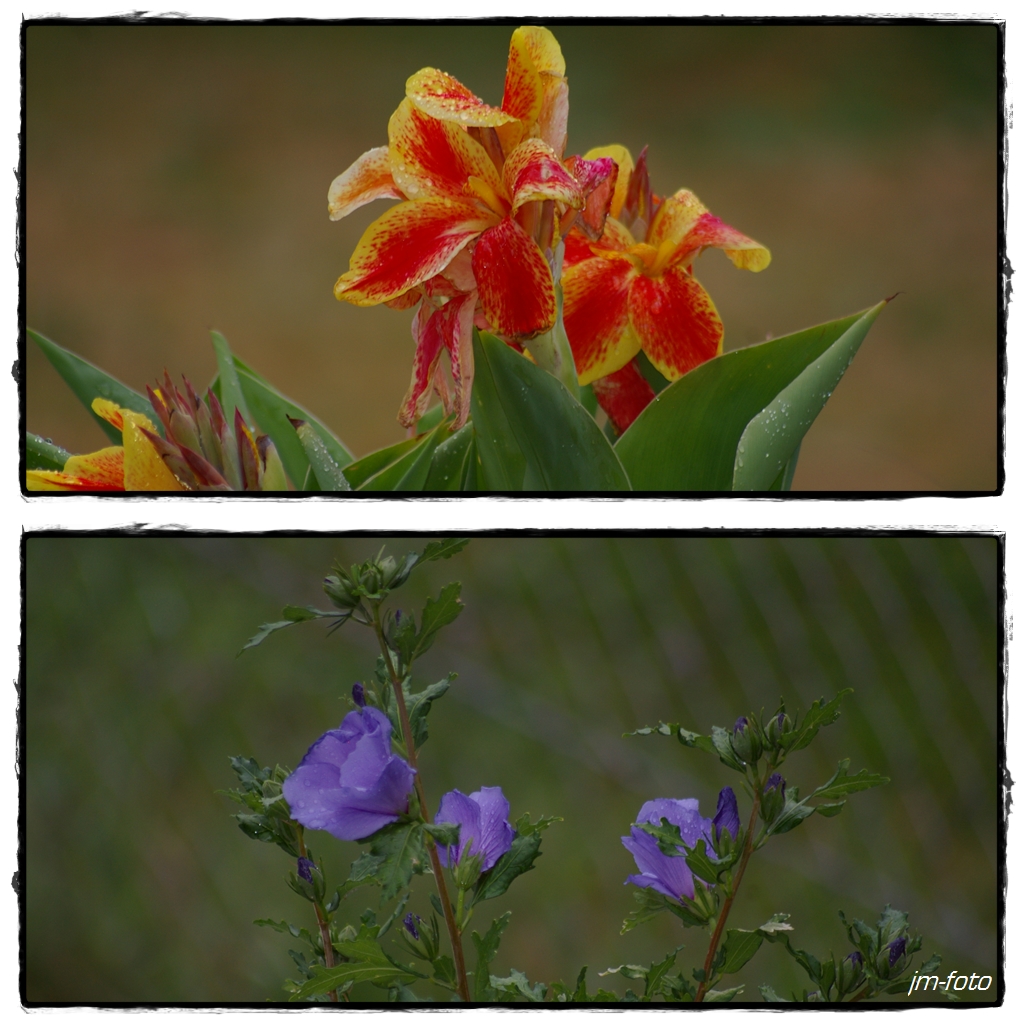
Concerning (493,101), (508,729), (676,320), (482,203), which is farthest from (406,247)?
(508,729)

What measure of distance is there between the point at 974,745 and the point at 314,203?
1302 mm

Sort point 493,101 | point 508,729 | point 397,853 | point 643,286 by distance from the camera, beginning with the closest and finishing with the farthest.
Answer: point 397,853, point 643,286, point 493,101, point 508,729

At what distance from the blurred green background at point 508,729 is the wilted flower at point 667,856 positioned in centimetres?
47

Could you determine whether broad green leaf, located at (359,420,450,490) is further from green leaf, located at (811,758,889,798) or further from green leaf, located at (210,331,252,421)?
→ green leaf, located at (811,758,889,798)

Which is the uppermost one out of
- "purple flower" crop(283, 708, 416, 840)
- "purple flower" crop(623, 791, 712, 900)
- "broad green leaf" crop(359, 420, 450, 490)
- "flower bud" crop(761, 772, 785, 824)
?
"broad green leaf" crop(359, 420, 450, 490)

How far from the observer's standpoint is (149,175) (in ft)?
3.89

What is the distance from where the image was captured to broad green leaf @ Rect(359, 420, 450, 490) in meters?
0.55

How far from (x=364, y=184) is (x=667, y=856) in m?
0.38

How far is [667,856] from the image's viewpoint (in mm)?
514

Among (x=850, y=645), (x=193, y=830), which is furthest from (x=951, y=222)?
(x=193, y=830)

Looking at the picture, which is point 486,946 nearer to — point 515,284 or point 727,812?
point 727,812

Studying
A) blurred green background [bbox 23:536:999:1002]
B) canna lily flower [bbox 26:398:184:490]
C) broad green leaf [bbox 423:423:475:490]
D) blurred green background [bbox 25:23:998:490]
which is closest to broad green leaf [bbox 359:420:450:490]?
broad green leaf [bbox 423:423:475:490]

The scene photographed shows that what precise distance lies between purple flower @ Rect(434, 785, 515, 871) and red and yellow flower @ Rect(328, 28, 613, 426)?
0.23 metres

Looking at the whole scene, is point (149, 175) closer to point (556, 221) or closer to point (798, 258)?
point (556, 221)
